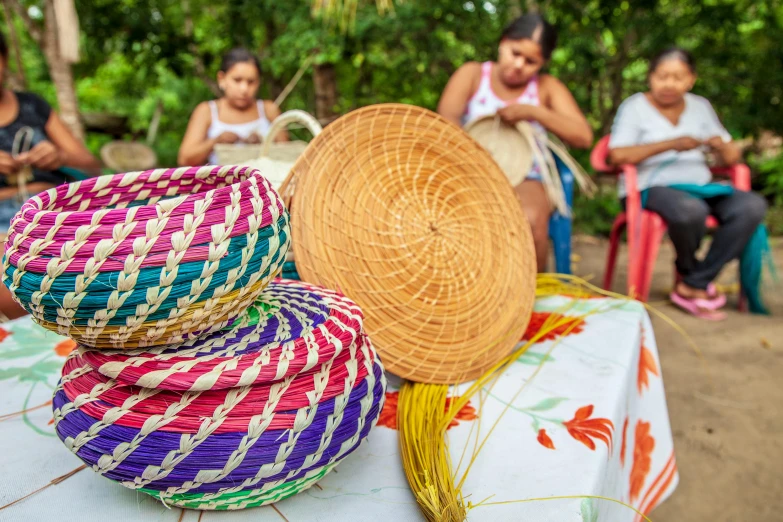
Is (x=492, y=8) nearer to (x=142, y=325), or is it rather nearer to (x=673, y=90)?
(x=673, y=90)

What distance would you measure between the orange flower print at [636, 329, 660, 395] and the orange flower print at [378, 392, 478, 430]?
2.00 ft

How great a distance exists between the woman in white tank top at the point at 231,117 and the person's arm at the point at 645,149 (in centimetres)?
178

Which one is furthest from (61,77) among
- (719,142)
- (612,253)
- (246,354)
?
(719,142)

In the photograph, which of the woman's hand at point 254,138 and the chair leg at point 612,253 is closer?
the woman's hand at point 254,138

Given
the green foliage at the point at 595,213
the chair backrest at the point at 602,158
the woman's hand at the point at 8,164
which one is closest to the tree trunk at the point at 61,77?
the woman's hand at the point at 8,164

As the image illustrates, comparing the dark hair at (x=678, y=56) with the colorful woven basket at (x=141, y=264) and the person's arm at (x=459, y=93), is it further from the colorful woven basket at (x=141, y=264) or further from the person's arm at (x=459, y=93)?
the colorful woven basket at (x=141, y=264)

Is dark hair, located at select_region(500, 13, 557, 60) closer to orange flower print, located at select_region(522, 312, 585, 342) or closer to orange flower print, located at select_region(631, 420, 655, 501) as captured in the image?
orange flower print, located at select_region(522, 312, 585, 342)

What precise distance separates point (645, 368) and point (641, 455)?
0.87ft

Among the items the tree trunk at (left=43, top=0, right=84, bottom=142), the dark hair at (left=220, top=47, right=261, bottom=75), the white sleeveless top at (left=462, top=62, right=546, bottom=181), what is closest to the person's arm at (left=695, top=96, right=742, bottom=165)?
the white sleeveless top at (left=462, top=62, right=546, bottom=181)

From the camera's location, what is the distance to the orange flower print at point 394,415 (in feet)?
3.75

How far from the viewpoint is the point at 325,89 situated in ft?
15.8

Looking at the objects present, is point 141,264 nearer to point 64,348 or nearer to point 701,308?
point 64,348

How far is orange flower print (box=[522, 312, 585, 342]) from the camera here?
1581mm

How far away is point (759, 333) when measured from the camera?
2.67 m
